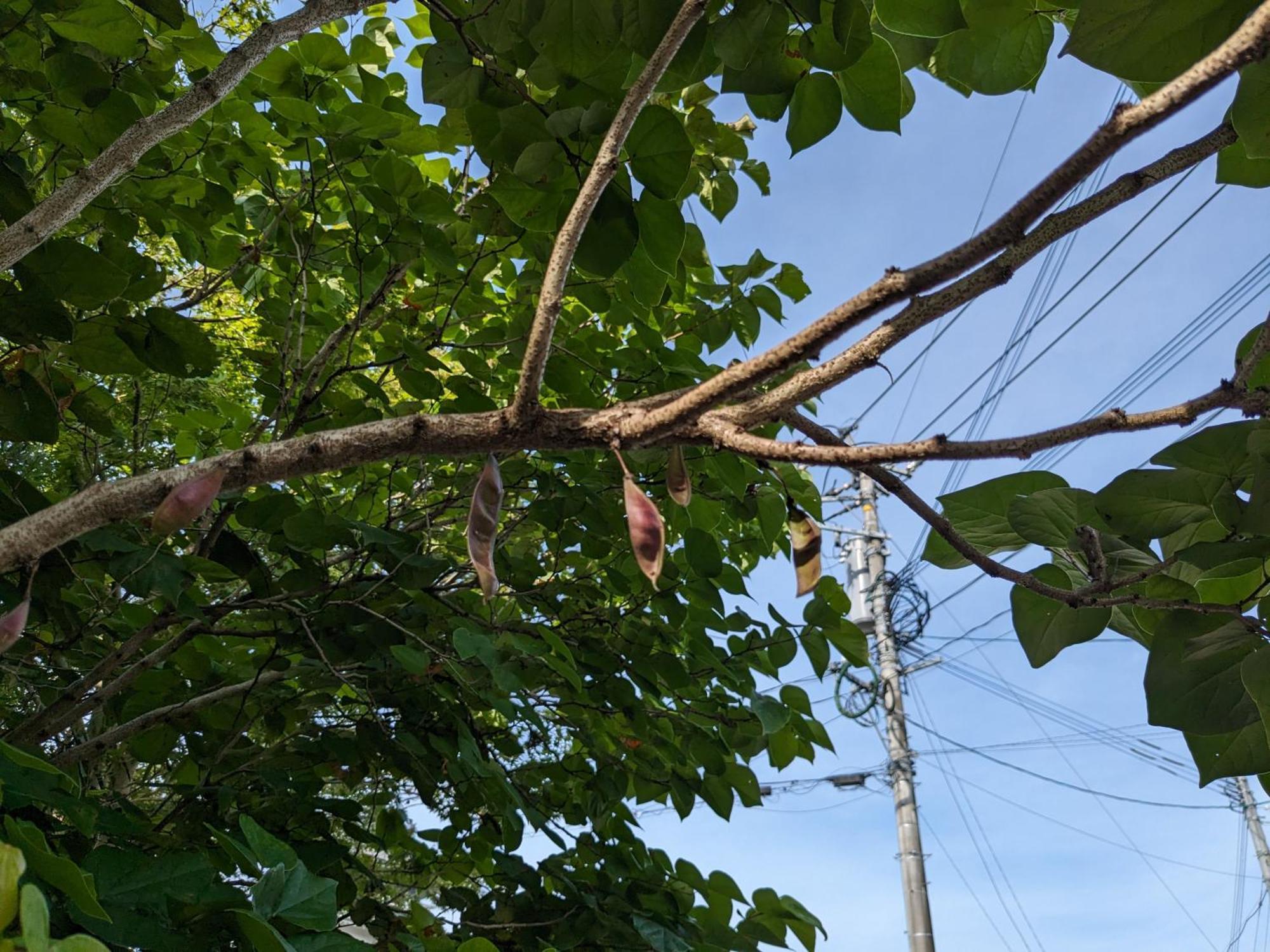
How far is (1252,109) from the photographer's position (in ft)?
2.34

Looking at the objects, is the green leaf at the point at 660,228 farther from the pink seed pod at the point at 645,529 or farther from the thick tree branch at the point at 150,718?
the thick tree branch at the point at 150,718

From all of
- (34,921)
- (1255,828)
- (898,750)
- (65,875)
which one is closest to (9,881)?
(34,921)

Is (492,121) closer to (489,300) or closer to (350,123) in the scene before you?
(350,123)

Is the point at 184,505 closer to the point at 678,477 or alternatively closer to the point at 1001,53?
the point at 678,477

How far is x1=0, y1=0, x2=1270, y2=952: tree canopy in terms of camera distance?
739 mm

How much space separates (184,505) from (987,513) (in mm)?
765

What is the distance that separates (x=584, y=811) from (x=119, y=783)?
1.48 m

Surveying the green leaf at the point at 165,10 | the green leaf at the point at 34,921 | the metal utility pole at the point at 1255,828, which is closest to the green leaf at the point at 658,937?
the green leaf at the point at 34,921

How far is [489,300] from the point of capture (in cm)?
221

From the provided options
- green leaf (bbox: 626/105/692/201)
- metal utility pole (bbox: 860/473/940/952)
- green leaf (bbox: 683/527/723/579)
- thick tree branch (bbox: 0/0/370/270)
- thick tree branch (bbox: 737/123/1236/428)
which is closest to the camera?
thick tree branch (bbox: 737/123/1236/428)

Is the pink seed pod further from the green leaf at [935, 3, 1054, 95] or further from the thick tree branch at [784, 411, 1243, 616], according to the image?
the green leaf at [935, 3, 1054, 95]

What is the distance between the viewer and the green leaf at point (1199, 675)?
858 mm

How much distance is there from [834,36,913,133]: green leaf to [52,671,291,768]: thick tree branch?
144 cm

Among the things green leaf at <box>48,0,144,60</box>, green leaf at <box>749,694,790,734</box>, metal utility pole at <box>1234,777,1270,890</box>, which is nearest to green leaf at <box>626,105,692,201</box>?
green leaf at <box>48,0,144,60</box>
